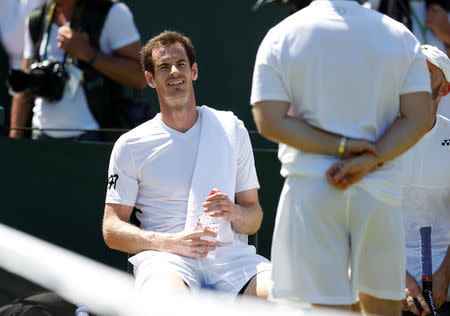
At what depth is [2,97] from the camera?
6.30 meters

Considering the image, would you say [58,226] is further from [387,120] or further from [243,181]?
[387,120]

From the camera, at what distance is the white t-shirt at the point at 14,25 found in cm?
566

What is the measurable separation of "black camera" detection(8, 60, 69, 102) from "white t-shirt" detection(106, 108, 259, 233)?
1025mm

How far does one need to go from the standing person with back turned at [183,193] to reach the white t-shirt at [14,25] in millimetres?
2179

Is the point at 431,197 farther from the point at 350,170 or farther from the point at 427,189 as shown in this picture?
the point at 350,170

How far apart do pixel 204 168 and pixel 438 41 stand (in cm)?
202

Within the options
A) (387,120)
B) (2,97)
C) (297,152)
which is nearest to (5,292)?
(297,152)

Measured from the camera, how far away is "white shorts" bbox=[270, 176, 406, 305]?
8.10 ft

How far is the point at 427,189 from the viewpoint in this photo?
3.60m

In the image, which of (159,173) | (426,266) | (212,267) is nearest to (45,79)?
(159,173)

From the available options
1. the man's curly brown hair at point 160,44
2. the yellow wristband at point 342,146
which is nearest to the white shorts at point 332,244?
the yellow wristband at point 342,146

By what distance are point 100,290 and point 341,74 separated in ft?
3.87

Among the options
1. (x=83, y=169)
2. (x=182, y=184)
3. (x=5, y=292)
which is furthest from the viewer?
(x=83, y=169)

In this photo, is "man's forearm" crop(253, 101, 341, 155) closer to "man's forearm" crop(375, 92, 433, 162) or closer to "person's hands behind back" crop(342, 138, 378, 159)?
"person's hands behind back" crop(342, 138, 378, 159)
